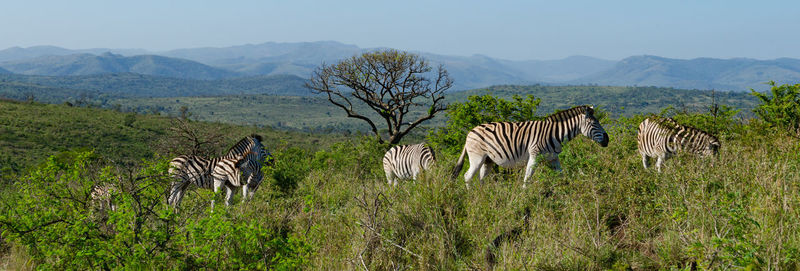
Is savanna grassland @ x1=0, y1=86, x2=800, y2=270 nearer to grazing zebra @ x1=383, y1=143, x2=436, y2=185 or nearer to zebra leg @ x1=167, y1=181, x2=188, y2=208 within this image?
zebra leg @ x1=167, y1=181, x2=188, y2=208

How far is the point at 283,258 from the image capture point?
581cm

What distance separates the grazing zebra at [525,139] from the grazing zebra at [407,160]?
6.95 feet

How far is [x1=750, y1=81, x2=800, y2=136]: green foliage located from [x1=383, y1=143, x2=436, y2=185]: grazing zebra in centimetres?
739

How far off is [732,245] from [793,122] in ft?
29.5

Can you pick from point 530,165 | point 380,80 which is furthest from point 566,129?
point 380,80

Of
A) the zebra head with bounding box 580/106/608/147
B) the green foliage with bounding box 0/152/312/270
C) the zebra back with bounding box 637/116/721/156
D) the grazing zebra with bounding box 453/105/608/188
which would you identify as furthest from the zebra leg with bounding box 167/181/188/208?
the zebra back with bounding box 637/116/721/156

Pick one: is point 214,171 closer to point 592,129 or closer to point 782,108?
point 592,129

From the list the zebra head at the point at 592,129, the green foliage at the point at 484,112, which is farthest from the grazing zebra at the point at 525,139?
the green foliage at the point at 484,112

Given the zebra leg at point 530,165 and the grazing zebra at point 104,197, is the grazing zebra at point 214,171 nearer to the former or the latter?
the grazing zebra at point 104,197

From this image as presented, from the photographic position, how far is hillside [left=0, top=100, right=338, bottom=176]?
5062 cm

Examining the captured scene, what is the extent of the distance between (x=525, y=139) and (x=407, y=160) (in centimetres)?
367

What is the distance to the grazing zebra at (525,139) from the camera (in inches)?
352

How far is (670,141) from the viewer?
10461mm

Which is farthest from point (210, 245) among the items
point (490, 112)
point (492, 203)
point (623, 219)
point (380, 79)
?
point (380, 79)
